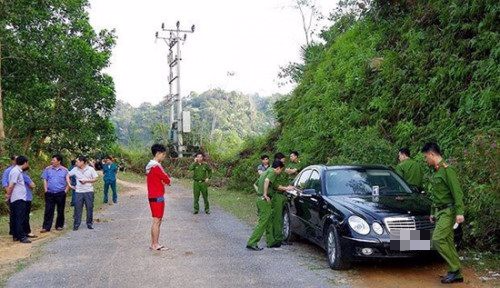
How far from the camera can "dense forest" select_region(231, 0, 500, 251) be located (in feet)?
27.1

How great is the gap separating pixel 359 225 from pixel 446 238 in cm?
116

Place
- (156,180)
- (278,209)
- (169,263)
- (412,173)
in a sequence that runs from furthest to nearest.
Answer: (278,209) → (412,173) → (156,180) → (169,263)

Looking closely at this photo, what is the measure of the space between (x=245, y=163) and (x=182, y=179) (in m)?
11.4

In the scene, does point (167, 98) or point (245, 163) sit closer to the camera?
point (245, 163)

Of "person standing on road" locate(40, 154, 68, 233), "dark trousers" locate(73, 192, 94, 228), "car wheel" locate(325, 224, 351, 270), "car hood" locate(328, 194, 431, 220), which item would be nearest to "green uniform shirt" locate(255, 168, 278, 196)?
"car hood" locate(328, 194, 431, 220)

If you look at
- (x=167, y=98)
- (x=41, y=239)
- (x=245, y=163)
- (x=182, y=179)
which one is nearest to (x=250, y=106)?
(x=167, y=98)

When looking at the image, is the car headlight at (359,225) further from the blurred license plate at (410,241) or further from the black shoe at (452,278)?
the black shoe at (452,278)

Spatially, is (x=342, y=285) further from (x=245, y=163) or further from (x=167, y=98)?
(x=167, y=98)

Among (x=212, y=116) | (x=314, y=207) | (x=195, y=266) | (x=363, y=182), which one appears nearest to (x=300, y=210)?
(x=314, y=207)

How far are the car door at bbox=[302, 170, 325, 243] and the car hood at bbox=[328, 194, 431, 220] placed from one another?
322 mm

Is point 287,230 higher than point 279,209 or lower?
lower

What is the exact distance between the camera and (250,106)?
80.7 metres

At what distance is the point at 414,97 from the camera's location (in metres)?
13.5

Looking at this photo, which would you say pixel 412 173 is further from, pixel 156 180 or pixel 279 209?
pixel 156 180
